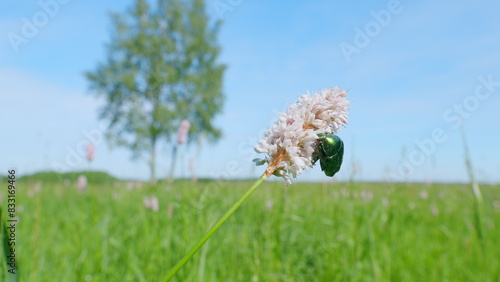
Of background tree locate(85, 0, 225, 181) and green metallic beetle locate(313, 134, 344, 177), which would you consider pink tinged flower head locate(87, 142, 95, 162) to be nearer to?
green metallic beetle locate(313, 134, 344, 177)

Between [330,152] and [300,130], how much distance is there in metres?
0.07

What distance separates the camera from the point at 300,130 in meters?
0.73

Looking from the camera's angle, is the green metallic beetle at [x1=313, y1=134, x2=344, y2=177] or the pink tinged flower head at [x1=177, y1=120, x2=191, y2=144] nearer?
the green metallic beetle at [x1=313, y1=134, x2=344, y2=177]

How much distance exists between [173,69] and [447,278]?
94.0 ft

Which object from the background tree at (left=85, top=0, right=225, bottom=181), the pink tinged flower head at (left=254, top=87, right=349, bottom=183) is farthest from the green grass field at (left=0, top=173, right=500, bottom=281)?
the background tree at (left=85, top=0, right=225, bottom=181)

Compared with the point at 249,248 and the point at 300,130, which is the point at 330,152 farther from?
the point at 249,248

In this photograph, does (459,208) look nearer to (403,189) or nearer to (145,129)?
(403,189)

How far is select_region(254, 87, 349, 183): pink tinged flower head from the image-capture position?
0.71 metres

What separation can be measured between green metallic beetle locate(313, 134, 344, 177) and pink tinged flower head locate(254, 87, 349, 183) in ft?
0.04

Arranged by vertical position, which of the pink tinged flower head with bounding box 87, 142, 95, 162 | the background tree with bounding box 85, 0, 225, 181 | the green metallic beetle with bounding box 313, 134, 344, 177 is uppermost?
the background tree with bounding box 85, 0, 225, 181

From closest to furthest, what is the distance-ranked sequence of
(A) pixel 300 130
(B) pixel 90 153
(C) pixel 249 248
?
(A) pixel 300 130 < (B) pixel 90 153 < (C) pixel 249 248

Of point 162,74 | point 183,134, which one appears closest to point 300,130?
point 183,134

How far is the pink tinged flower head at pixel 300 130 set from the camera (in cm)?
71

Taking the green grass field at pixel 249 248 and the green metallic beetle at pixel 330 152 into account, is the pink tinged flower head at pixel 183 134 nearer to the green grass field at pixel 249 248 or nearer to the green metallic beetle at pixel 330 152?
the green grass field at pixel 249 248
